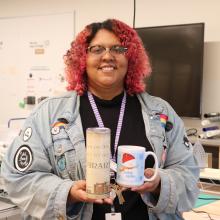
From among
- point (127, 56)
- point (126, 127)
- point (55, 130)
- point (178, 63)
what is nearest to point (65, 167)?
point (55, 130)

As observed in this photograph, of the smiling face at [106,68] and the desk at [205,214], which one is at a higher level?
the smiling face at [106,68]

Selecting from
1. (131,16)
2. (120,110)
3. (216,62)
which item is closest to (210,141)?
(216,62)

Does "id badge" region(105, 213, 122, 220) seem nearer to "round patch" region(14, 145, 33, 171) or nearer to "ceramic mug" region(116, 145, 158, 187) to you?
"ceramic mug" region(116, 145, 158, 187)

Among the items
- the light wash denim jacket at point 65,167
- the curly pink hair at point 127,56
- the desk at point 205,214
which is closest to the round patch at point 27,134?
the light wash denim jacket at point 65,167

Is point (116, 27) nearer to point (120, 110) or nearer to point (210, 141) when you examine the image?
point (120, 110)

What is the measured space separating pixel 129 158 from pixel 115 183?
0.55 feet

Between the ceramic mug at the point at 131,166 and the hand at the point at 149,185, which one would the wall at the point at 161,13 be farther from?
the ceramic mug at the point at 131,166

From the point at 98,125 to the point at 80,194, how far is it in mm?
318

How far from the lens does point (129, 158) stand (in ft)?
3.88

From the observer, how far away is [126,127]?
1476 mm

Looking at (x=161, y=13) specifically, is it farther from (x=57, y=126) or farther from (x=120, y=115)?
(x=57, y=126)

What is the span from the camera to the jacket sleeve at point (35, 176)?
1307mm

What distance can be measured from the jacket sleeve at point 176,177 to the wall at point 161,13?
2.49m

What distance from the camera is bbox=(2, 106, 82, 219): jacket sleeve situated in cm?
131
